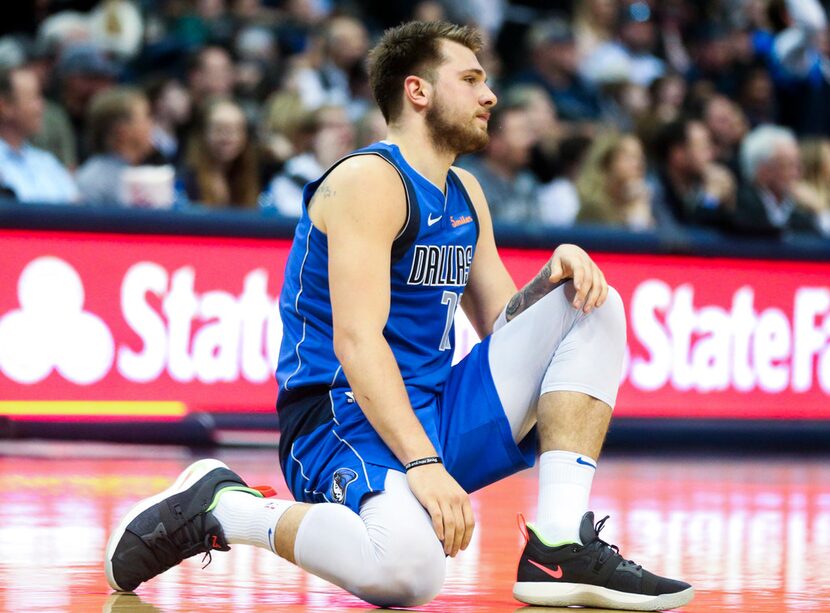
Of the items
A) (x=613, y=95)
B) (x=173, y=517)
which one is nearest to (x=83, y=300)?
(x=173, y=517)

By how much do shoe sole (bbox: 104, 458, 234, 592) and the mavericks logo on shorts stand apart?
403mm

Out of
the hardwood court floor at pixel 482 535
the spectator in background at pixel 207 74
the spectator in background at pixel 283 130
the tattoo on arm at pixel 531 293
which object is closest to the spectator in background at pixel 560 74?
the spectator in background at pixel 283 130

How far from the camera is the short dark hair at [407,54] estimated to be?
3980 millimetres

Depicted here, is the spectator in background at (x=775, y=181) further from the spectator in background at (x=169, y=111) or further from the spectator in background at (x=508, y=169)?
the spectator in background at (x=169, y=111)

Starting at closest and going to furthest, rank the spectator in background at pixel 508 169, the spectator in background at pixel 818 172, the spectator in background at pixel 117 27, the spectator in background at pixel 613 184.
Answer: the spectator in background at pixel 508 169, the spectator in background at pixel 613 184, the spectator in background at pixel 117 27, the spectator in background at pixel 818 172

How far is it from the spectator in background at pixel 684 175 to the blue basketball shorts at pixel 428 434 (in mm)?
6144

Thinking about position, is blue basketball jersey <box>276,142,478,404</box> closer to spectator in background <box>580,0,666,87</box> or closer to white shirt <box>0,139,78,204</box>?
white shirt <box>0,139,78,204</box>

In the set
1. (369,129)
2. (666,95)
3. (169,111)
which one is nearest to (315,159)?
(369,129)

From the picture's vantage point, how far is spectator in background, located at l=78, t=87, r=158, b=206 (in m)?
7.94

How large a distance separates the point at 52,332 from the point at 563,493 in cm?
418

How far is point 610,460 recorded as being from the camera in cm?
830

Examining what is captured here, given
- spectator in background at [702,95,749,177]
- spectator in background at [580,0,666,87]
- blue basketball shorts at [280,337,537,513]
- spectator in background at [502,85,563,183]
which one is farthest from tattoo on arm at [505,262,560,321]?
spectator in background at [580,0,666,87]

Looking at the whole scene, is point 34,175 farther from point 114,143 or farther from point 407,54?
point 407,54

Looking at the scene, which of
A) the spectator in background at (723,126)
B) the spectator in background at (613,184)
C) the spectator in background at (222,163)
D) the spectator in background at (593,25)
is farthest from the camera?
the spectator in background at (593,25)
